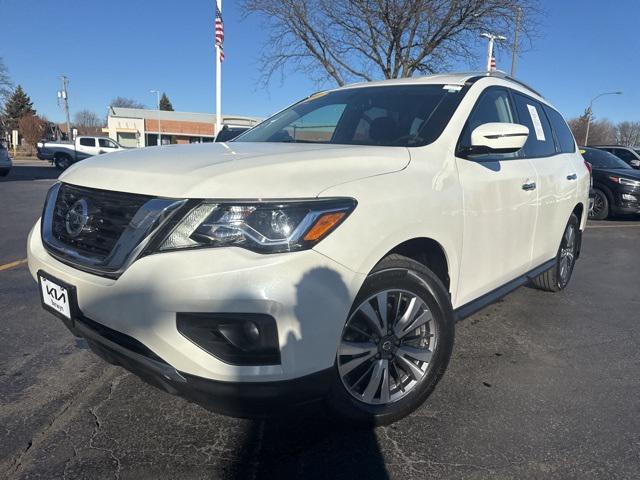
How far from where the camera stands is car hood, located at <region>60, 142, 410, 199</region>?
6.06 feet

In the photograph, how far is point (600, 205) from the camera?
10.8 metres

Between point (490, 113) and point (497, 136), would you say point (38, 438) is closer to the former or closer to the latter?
point (497, 136)

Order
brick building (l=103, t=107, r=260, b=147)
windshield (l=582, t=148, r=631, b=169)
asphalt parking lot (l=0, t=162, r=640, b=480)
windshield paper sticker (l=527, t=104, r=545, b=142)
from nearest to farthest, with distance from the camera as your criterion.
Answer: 1. asphalt parking lot (l=0, t=162, r=640, b=480)
2. windshield paper sticker (l=527, t=104, r=545, b=142)
3. windshield (l=582, t=148, r=631, b=169)
4. brick building (l=103, t=107, r=260, b=147)

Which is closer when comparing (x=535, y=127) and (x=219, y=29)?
(x=535, y=127)

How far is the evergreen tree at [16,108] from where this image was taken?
6688 cm

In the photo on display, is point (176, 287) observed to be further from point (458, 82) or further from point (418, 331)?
point (458, 82)

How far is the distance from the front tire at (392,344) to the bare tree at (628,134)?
103631 mm

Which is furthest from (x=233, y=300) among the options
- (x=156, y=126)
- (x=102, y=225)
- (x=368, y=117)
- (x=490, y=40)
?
(x=156, y=126)

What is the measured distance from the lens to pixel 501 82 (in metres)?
3.42

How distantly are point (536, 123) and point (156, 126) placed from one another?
59.1 metres

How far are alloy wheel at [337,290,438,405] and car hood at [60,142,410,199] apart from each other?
1.93 ft

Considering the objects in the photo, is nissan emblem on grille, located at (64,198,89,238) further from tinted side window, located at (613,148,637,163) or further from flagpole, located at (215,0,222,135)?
flagpole, located at (215,0,222,135)

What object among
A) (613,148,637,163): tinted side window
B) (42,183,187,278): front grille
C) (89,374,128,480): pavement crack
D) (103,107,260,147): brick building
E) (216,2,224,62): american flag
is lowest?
(89,374,128,480): pavement crack

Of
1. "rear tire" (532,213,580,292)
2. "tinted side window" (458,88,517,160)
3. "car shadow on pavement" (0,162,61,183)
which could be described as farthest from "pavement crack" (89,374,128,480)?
"car shadow on pavement" (0,162,61,183)
